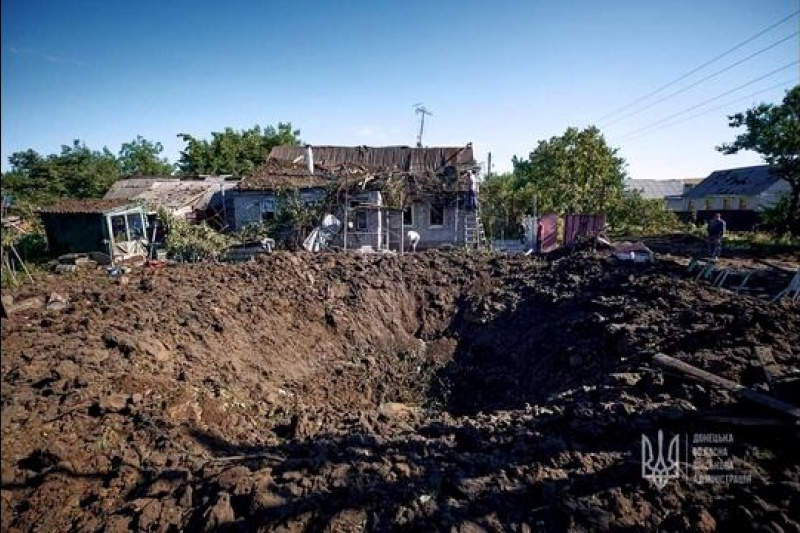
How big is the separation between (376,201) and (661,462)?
14.6 metres

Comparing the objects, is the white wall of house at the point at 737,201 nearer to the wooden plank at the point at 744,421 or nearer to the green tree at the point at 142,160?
the wooden plank at the point at 744,421

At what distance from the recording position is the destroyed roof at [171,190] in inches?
797

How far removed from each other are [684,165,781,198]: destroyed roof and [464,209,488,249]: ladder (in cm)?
2558

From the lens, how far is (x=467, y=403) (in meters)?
8.20

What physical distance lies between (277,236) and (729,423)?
15533 mm

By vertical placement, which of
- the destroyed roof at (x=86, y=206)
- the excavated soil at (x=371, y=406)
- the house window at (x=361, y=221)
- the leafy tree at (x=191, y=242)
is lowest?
the excavated soil at (x=371, y=406)

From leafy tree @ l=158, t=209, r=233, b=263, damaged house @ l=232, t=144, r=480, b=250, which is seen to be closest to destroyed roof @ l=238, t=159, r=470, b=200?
damaged house @ l=232, t=144, r=480, b=250


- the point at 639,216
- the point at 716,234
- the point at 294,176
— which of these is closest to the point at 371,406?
the point at 716,234

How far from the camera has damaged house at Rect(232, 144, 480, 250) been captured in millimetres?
17188

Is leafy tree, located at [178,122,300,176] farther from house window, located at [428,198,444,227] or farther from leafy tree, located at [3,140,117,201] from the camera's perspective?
house window, located at [428,198,444,227]

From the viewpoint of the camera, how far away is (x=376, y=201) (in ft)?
57.2

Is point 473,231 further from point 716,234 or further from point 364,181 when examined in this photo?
point 716,234

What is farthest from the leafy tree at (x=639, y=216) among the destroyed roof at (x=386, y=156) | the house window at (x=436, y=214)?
the house window at (x=436, y=214)

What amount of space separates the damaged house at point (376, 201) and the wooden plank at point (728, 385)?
40.5 feet
